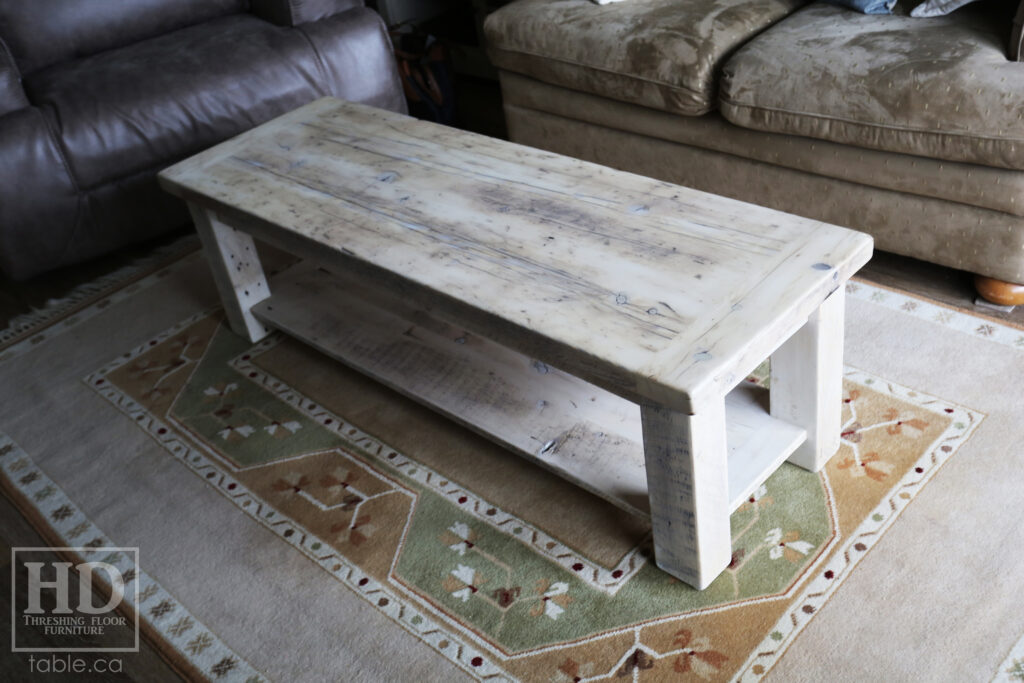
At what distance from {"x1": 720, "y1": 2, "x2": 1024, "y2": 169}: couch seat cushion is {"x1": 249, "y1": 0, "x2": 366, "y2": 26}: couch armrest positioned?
139 centimetres

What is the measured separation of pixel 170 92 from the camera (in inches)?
95.2

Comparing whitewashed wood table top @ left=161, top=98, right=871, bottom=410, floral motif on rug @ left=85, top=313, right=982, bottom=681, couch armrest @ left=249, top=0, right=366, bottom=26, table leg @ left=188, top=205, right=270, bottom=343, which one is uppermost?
couch armrest @ left=249, top=0, right=366, bottom=26

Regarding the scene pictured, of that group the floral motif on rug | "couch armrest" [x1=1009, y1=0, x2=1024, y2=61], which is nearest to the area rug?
the floral motif on rug

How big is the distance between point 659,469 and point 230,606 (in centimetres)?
72

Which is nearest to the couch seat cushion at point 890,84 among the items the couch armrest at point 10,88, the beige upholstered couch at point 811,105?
the beige upholstered couch at point 811,105

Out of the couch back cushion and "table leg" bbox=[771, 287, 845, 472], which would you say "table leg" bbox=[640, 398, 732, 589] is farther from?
the couch back cushion

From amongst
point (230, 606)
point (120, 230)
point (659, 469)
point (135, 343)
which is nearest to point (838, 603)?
point (659, 469)

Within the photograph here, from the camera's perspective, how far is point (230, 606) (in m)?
1.42

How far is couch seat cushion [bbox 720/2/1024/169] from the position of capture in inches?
63.1

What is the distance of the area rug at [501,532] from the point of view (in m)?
1.25

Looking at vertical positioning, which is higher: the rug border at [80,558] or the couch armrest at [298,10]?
the couch armrest at [298,10]

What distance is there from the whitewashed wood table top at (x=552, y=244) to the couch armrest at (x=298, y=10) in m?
1.03

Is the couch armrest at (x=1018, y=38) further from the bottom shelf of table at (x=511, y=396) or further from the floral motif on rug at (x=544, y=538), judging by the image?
the bottom shelf of table at (x=511, y=396)

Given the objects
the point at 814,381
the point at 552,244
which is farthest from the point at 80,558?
the point at 814,381
